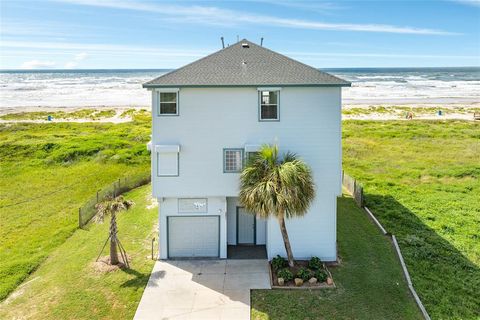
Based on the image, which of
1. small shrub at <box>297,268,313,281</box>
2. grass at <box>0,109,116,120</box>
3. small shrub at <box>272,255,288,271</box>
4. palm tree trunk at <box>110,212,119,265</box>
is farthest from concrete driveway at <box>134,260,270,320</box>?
grass at <box>0,109,116,120</box>

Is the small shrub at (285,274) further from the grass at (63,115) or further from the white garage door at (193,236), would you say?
the grass at (63,115)

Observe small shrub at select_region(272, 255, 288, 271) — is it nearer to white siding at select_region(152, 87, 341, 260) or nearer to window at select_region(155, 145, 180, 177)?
white siding at select_region(152, 87, 341, 260)

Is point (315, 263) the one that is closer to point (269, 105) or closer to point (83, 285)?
point (269, 105)

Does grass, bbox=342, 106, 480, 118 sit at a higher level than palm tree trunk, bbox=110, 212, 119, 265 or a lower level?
higher

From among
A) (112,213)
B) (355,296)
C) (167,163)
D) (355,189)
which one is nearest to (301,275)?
(355,296)

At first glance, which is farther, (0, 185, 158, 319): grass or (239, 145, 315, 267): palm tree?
(239, 145, 315, 267): palm tree

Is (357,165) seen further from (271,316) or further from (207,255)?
(271,316)
